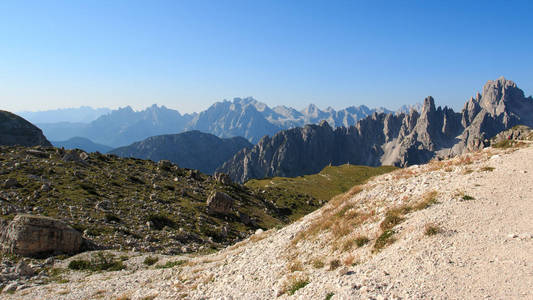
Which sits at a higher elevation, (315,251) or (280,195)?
(315,251)

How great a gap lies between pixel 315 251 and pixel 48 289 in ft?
69.0

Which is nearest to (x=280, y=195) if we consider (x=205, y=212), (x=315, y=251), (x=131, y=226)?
(x=205, y=212)

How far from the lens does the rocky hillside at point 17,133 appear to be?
111 metres

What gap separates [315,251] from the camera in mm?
16281

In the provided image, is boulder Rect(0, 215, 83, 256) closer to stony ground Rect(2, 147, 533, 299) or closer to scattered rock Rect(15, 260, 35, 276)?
scattered rock Rect(15, 260, 35, 276)

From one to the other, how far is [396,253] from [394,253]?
0.30ft

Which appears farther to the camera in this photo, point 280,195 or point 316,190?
point 316,190

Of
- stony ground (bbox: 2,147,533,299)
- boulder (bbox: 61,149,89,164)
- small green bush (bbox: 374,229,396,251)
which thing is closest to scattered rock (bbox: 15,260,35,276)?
stony ground (bbox: 2,147,533,299)

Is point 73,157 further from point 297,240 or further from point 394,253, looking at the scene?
point 394,253

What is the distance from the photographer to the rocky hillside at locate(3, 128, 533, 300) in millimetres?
10414

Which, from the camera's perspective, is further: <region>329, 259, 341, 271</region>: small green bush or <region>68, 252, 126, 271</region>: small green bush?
<region>68, 252, 126, 271</region>: small green bush

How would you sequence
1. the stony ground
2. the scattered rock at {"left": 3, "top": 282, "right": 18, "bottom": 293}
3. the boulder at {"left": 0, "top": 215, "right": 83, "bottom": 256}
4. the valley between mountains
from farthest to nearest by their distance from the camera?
the boulder at {"left": 0, "top": 215, "right": 83, "bottom": 256}, the scattered rock at {"left": 3, "top": 282, "right": 18, "bottom": 293}, the valley between mountains, the stony ground

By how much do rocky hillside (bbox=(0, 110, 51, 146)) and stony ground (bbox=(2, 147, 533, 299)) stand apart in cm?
11932

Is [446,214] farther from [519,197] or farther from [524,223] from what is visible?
[519,197]
